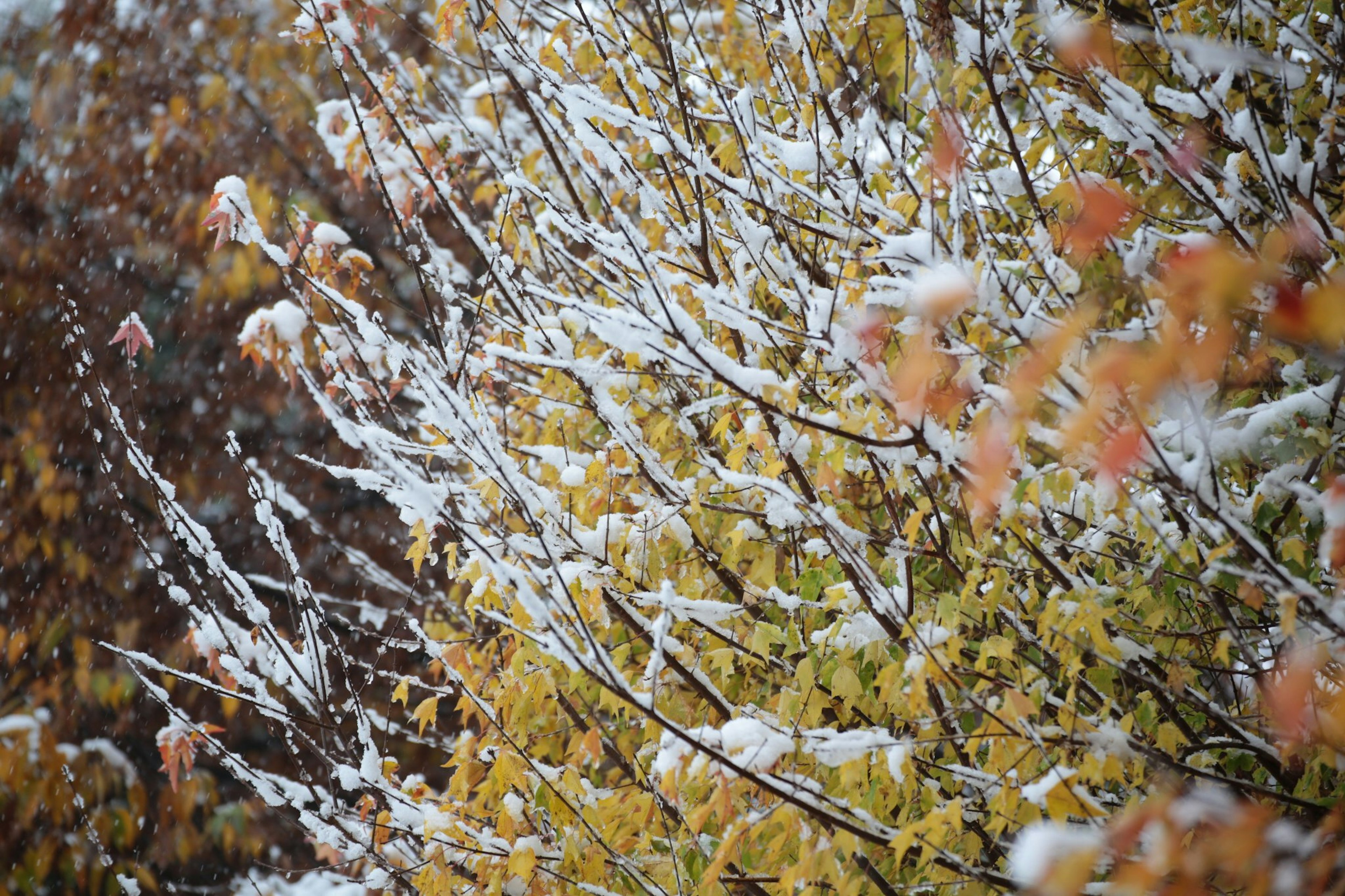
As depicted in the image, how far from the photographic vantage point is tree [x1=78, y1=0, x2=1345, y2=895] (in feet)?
4.79

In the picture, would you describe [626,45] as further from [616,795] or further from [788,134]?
[616,795]

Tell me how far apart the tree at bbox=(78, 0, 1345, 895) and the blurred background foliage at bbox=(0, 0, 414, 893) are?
4.16 metres

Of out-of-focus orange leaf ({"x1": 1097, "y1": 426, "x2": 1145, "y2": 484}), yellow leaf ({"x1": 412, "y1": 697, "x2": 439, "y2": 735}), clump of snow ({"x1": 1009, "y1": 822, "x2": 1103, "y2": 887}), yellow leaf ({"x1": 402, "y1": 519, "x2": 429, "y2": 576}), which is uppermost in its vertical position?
out-of-focus orange leaf ({"x1": 1097, "y1": 426, "x2": 1145, "y2": 484})

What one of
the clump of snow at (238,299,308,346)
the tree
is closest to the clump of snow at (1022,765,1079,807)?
the tree

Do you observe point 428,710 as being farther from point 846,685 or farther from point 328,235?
point 328,235

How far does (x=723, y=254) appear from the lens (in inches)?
87.4

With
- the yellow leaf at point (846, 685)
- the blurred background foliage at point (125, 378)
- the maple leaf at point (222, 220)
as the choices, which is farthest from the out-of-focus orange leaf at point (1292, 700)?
the blurred background foliage at point (125, 378)

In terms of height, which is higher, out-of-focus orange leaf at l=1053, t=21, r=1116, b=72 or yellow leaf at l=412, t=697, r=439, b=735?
out-of-focus orange leaf at l=1053, t=21, r=1116, b=72

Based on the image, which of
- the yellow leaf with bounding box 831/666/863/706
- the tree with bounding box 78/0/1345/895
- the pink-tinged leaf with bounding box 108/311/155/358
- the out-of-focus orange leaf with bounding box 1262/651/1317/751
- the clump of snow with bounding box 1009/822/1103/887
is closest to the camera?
the clump of snow with bounding box 1009/822/1103/887

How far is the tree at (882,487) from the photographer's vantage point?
146 centimetres

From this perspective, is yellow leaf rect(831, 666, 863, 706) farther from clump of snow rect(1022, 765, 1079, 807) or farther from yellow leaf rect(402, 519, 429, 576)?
yellow leaf rect(402, 519, 429, 576)

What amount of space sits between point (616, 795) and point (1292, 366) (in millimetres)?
1973

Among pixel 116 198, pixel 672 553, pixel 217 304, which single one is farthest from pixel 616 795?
pixel 116 198

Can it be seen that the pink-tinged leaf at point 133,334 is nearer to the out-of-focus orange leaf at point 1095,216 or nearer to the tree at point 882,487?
the tree at point 882,487
